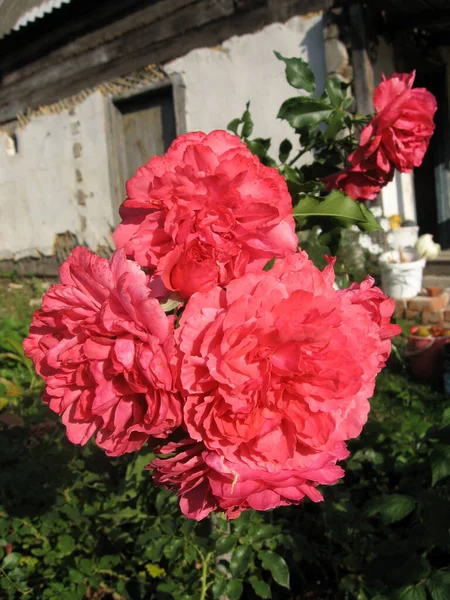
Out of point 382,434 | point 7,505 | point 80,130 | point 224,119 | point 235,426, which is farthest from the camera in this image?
point 80,130

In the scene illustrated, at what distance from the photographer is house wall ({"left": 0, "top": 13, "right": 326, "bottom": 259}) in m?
4.74

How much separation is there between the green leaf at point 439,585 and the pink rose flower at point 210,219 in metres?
0.88

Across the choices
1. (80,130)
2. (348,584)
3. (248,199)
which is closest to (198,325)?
(248,199)

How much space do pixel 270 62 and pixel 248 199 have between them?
4.53 m

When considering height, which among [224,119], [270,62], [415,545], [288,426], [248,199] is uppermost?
[270,62]

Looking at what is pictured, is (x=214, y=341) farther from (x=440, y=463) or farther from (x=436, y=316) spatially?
(x=436, y=316)

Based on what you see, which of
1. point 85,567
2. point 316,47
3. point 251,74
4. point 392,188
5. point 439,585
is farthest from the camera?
point 251,74

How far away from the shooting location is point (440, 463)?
3.91 ft

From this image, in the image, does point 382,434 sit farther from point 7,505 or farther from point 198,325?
point 198,325

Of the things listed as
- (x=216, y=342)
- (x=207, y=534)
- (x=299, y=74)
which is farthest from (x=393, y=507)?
(x=299, y=74)

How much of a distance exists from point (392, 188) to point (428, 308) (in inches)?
47.2

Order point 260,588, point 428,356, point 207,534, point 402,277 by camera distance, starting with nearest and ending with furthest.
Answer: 1. point 260,588
2. point 207,534
3. point 428,356
4. point 402,277

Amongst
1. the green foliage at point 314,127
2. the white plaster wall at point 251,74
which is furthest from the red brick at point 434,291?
the green foliage at point 314,127

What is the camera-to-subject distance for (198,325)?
0.64m
